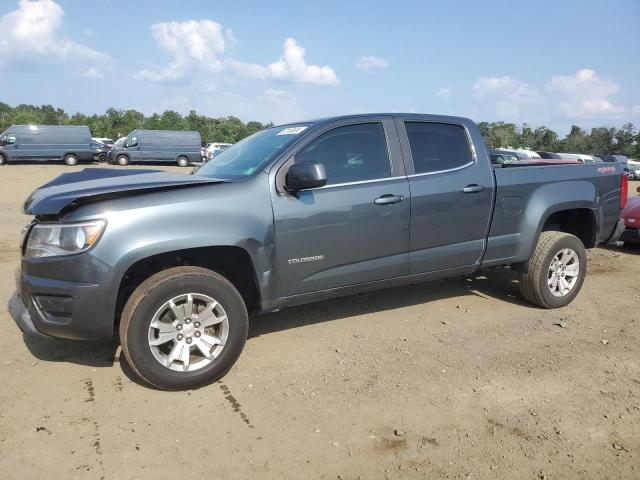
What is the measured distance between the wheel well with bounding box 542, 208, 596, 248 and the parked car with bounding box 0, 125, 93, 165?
27.3m

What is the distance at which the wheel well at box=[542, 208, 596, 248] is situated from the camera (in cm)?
520

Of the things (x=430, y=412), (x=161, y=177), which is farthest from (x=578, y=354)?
(x=161, y=177)

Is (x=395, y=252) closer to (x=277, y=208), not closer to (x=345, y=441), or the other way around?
(x=277, y=208)

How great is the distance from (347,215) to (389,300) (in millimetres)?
1688

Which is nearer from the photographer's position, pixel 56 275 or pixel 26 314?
pixel 56 275

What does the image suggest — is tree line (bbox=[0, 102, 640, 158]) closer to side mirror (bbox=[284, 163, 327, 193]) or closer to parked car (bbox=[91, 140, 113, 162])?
parked car (bbox=[91, 140, 113, 162])

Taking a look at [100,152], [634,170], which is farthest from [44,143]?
[634,170]

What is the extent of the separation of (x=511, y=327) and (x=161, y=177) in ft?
10.6

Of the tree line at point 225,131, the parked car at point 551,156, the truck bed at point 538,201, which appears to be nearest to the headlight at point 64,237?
the truck bed at point 538,201

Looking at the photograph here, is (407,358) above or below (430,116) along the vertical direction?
below

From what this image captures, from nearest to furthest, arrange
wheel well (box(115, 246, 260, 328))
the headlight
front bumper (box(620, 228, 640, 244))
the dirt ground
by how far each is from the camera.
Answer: the dirt ground < the headlight < wheel well (box(115, 246, 260, 328)) < front bumper (box(620, 228, 640, 244))

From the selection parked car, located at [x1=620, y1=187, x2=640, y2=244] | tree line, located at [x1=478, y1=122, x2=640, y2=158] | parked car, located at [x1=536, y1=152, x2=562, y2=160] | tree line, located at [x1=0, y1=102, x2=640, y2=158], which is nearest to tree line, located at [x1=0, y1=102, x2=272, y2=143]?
tree line, located at [x1=0, y1=102, x2=640, y2=158]

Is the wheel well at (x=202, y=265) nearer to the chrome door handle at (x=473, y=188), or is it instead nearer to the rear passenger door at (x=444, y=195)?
the rear passenger door at (x=444, y=195)

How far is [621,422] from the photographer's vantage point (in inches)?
118
